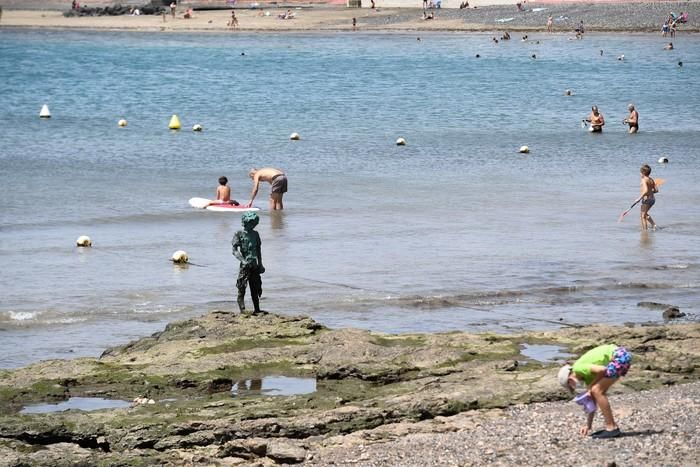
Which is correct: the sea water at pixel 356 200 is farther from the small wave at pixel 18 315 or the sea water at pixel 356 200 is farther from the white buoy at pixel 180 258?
the white buoy at pixel 180 258

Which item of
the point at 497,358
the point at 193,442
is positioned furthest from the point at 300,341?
the point at 193,442

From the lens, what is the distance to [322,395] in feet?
46.6

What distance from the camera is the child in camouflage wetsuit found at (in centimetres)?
1688

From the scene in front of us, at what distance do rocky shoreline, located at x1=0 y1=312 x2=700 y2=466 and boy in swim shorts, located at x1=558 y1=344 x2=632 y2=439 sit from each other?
28 centimetres

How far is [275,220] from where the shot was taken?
93.9 feet

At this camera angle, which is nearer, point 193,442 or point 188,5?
point 193,442

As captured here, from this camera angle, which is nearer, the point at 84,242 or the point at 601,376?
the point at 601,376

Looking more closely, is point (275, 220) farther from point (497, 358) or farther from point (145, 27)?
point (145, 27)

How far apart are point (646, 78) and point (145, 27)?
61.6 m

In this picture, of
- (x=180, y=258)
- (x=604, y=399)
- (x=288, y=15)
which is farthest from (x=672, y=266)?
(x=288, y=15)

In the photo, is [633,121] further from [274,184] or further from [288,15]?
[288,15]

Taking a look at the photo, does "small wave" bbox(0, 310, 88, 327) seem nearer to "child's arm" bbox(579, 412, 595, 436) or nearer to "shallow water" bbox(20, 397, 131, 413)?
"shallow water" bbox(20, 397, 131, 413)

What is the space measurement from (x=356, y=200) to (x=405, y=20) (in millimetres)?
83498

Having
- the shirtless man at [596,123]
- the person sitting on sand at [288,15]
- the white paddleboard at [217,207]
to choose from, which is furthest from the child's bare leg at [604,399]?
the person sitting on sand at [288,15]
